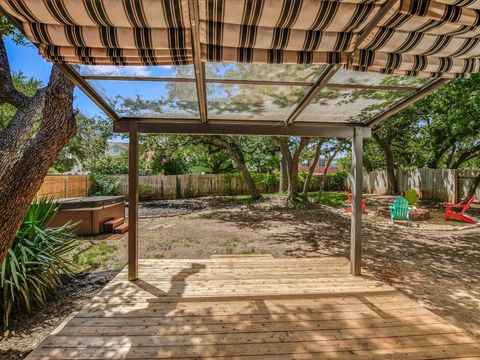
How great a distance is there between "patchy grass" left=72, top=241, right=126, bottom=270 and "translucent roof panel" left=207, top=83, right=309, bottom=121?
309 centimetres

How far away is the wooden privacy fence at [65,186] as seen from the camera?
9.74 m

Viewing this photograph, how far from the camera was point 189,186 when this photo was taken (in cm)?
1449

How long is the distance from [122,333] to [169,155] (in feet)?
39.9

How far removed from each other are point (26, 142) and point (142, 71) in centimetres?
162

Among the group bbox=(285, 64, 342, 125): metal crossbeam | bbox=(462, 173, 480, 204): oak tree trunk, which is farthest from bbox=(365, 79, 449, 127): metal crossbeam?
bbox=(462, 173, 480, 204): oak tree trunk

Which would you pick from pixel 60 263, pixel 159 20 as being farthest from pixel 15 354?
pixel 159 20

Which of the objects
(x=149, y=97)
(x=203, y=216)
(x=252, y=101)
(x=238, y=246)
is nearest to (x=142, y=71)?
(x=149, y=97)

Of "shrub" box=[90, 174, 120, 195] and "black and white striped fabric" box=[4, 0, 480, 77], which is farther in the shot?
"shrub" box=[90, 174, 120, 195]

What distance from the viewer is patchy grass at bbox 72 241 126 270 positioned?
438 centimetres

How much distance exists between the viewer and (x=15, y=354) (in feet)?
7.66

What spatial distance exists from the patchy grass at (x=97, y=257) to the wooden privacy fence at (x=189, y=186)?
8.07 metres

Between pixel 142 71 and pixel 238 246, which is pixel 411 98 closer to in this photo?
pixel 142 71

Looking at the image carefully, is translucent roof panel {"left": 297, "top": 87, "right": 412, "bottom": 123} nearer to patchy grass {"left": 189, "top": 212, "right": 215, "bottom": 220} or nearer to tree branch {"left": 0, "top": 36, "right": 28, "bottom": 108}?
tree branch {"left": 0, "top": 36, "right": 28, "bottom": 108}

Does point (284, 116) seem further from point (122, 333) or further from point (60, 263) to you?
point (60, 263)
